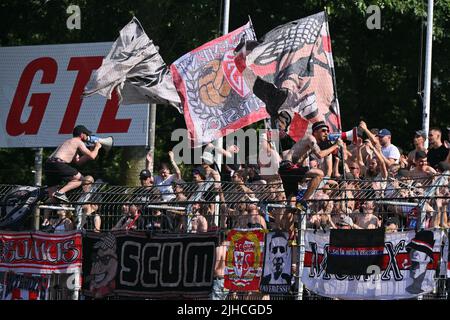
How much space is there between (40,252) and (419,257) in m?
5.95

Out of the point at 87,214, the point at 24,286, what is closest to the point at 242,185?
the point at 87,214

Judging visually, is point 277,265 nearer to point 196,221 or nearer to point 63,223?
point 196,221

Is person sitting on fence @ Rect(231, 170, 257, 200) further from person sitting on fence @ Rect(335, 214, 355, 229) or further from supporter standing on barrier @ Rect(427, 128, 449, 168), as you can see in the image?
supporter standing on barrier @ Rect(427, 128, 449, 168)

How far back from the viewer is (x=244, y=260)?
15.5 m

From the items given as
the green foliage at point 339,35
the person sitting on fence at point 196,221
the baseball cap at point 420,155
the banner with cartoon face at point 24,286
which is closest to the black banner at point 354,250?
the person sitting on fence at point 196,221

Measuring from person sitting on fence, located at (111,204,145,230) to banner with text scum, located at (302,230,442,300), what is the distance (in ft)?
8.88

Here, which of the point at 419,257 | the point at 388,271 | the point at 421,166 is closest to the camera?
the point at 419,257

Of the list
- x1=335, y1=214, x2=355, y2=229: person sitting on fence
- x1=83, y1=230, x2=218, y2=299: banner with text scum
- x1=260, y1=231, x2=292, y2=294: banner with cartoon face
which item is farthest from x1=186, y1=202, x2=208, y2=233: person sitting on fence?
x1=335, y1=214, x2=355, y2=229: person sitting on fence

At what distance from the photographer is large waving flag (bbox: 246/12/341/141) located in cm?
1919

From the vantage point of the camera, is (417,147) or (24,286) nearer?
(24,286)

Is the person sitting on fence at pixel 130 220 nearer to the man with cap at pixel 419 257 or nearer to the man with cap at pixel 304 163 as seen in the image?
the man with cap at pixel 304 163

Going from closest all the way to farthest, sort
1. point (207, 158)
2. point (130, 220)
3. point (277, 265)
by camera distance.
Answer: point (277, 265), point (130, 220), point (207, 158)
